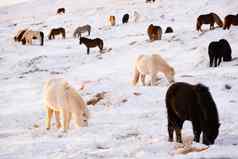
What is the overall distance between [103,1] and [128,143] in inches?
2897

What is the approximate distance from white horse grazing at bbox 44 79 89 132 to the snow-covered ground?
34 centimetres

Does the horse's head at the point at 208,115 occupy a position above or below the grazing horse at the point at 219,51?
below

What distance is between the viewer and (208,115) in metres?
8.44

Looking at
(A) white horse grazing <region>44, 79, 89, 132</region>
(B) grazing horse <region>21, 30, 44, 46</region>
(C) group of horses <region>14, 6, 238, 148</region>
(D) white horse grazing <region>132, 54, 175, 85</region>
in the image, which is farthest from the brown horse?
(A) white horse grazing <region>44, 79, 89, 132</region>

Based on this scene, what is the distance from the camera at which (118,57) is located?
29734mm

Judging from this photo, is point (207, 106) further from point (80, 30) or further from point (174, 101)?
point (80, 30)

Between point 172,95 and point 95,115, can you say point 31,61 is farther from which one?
point 172,95

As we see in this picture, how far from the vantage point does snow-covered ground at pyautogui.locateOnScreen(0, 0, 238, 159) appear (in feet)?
31.4

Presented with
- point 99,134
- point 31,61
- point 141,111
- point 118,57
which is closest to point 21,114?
point 141,111

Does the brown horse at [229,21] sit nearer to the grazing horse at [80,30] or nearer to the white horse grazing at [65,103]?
the grazing horse at [80,30]

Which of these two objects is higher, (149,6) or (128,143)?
(149,6)

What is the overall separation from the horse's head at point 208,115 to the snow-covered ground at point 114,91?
0.26 m

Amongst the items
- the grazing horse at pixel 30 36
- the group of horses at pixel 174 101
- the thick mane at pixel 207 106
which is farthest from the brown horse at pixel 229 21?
the thick mane at pixel 207 106

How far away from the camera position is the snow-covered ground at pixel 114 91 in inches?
377
